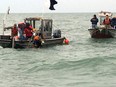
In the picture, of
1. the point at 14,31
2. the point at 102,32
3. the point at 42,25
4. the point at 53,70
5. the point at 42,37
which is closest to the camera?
the point at 53,70

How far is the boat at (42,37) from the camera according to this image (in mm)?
22125

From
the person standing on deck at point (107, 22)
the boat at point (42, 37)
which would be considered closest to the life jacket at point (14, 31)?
the boat at point (42, 37)

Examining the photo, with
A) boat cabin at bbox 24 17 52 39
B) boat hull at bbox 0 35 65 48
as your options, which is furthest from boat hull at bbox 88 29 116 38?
boat hull at bbox 0 35 65 48

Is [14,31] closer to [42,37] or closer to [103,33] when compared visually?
[42,37]

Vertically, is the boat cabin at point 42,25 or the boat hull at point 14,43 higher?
the boat cabin at point 42,25

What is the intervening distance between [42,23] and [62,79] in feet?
36.6

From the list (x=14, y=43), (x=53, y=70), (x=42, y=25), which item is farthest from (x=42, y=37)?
(x=53, y=70)

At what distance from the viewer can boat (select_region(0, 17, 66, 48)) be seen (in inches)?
871

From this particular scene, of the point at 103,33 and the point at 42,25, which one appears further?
the point at 103,33

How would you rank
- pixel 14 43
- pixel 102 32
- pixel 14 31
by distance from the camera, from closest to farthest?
pixel 14 43
pixel 14 31
pixel 102 32

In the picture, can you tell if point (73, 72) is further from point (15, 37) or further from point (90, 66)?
point (15, 37)

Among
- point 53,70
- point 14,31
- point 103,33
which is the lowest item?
point 53,70

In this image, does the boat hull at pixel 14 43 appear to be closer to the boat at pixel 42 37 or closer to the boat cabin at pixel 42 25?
the boat at pixel 42 37

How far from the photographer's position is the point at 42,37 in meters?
23.5
